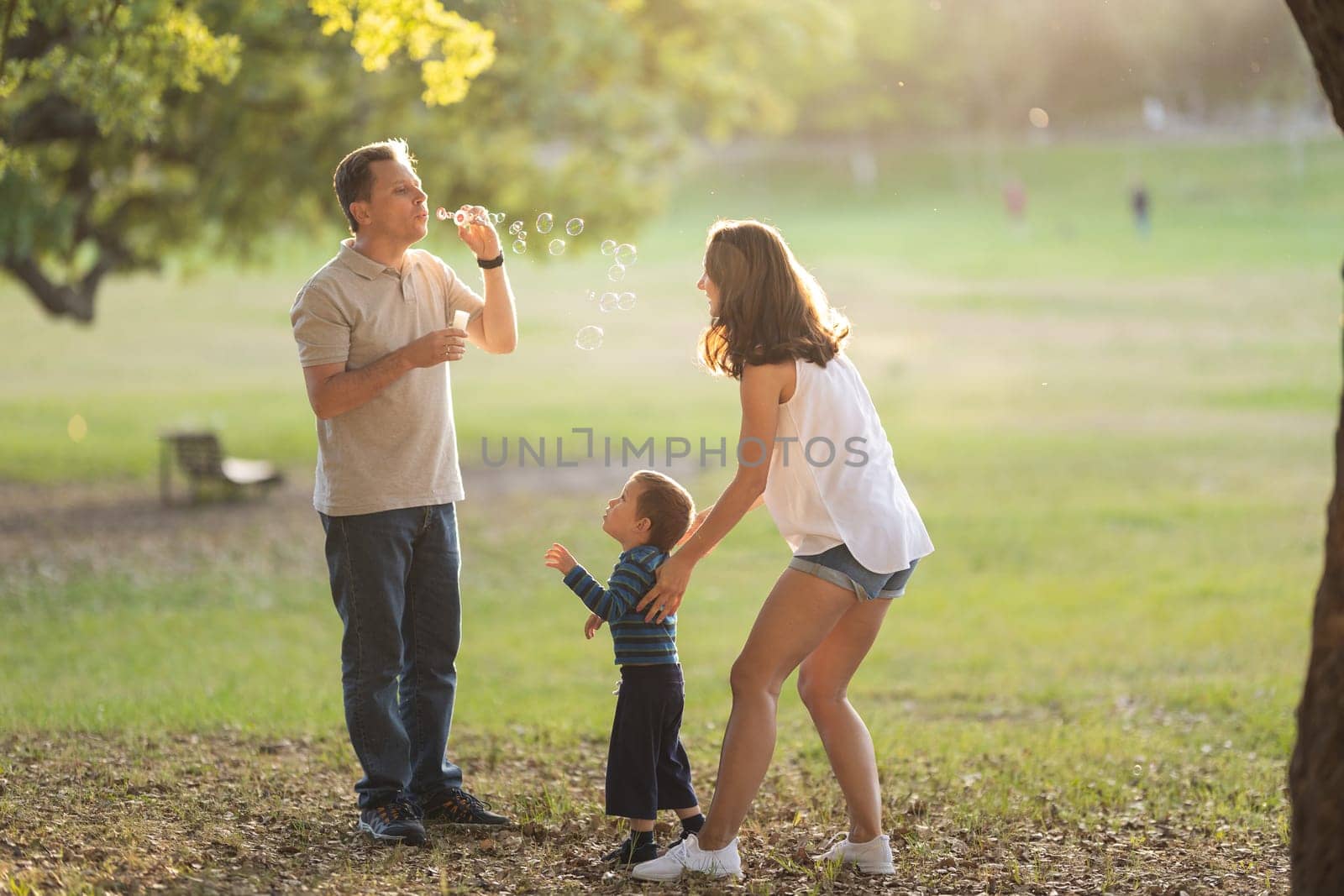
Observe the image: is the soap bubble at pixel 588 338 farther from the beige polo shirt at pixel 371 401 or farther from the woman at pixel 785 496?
the woman at pixel 785 496

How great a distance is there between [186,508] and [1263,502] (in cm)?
1081

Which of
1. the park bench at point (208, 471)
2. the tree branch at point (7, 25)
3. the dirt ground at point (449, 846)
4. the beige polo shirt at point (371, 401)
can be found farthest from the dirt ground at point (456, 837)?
the park bench at point (208, 471)

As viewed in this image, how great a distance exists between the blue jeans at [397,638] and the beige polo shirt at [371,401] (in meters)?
0.08

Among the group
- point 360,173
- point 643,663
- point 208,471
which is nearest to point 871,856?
point 643,663

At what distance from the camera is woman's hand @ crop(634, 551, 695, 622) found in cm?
418

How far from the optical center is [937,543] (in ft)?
43.6

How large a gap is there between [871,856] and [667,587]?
1.08m

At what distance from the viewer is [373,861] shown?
4.44 metres

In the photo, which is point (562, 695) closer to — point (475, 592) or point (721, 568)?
point (475, 592)

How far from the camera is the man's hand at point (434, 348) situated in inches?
175

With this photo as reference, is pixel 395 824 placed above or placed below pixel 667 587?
below

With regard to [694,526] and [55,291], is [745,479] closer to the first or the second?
[694,526]

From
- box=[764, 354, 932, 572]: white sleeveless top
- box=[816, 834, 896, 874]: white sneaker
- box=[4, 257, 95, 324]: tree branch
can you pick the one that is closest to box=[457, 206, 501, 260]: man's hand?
box=[764, 354, 932, 572]: white sleeveless top

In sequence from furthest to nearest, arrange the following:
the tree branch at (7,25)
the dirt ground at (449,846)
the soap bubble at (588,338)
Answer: the tree branch at (7,25)
the soap bubble at (588,338)
the dirt ground at (449,846)
